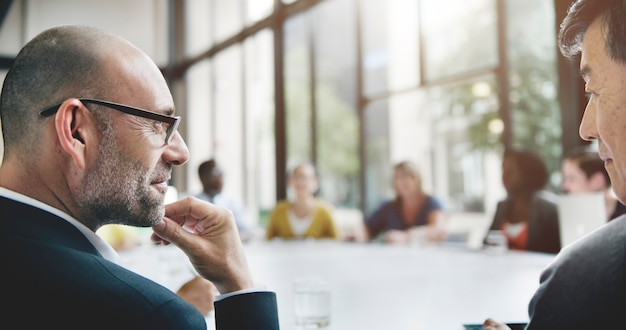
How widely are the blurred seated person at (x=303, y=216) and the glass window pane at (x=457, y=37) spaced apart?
1.69m

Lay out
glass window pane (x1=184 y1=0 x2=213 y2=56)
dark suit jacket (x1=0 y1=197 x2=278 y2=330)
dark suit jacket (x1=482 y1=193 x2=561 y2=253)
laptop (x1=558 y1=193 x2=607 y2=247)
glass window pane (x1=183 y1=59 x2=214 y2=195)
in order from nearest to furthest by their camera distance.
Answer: dark suit jacket (x1=0 y1=197 x2=278 y2=330), laptop (x1=558 y1=193 x2=607 y2=247), dark suit jacket (x1=482 y1=193 x2=561 y2=253), glass window pane (x1=183 y1=59 x2=214 y2=195), glass window pane (x1=184 y1=0 x2=213 y2=56)

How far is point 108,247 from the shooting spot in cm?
95

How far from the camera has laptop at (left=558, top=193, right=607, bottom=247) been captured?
2035 mm

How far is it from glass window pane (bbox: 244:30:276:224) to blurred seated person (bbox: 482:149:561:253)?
3.50m

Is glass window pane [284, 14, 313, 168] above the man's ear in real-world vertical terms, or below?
→ above

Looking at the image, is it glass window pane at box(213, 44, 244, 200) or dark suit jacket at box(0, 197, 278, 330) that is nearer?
dark suit jacket at box(0, 197, 278, 330)

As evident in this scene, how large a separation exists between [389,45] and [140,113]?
4.75m

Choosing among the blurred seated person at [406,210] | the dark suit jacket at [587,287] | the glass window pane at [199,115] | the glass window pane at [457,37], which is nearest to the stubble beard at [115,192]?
the dark suit jacket at [587,287]

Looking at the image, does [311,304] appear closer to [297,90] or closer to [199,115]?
[297,90]

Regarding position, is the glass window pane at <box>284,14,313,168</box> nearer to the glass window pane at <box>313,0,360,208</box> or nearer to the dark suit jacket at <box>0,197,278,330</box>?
the glass window pane at <box>313,0,360,208</box>

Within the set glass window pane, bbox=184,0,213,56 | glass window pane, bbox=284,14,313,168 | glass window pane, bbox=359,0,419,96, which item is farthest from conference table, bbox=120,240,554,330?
glass window pane, bbox=184,0,213,56

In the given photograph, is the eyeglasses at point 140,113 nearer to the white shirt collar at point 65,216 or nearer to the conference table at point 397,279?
the white shirt collar at point 65,216

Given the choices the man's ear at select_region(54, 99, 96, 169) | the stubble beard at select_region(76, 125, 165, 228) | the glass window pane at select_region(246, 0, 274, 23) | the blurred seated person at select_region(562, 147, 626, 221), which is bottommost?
the blurred seated person at select_region(562, 147, 626, 221)

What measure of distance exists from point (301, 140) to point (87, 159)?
17.6 ft
